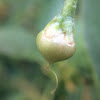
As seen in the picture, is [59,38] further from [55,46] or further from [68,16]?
[68,16]

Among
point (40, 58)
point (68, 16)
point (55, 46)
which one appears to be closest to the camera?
point (55, 46)

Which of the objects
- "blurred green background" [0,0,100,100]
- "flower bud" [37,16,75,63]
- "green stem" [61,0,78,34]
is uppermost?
"green stem" [61,0,78,34]

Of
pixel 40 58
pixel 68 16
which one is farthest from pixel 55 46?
pixel 40 58

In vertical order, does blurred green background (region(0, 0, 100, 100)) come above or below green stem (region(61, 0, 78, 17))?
below

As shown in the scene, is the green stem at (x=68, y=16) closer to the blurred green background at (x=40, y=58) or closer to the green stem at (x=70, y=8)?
the green stem at (x=70, y=8)

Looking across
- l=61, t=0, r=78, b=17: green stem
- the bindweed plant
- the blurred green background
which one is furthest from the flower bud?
the blurred green background

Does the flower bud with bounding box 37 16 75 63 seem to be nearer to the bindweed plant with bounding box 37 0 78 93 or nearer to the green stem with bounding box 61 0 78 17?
the bindweed plant with bounding box 37 0 78 93

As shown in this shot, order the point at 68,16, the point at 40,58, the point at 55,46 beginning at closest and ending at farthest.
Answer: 1. the point at 55,46
2. the point at 68,16
3. the point at 40,58

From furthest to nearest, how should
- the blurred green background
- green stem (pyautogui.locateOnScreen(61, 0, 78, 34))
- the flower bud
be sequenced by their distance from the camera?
the blurred green background, green stem (pyautogui.locateOnScreen(61, 0, 78, 34)), the flower bud

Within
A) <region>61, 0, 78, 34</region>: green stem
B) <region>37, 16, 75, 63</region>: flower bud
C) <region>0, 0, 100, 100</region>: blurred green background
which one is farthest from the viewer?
<region>0, 0, 100, 100</region>: blurred green background

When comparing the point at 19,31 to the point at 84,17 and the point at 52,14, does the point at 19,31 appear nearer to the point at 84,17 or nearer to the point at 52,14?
the point at 52,14
